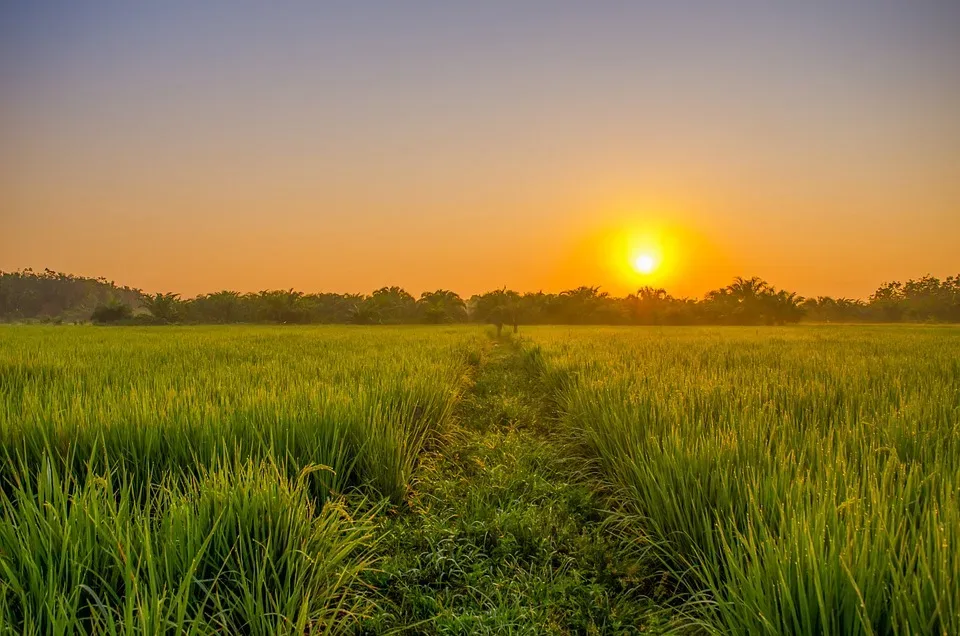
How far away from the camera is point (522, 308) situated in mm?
57062

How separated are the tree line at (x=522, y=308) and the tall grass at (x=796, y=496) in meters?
42.5

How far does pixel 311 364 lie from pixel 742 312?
5708 centimetres

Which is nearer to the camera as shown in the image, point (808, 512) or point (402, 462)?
point (808, 512)

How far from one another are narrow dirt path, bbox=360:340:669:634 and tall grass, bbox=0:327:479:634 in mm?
253

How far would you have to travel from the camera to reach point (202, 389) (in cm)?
415

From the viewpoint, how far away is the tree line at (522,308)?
164 ft

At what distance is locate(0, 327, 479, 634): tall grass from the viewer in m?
1.39

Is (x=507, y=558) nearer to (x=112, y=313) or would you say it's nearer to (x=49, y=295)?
(x=112, y=313)

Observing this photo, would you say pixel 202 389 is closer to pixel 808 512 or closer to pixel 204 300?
pixel 808 512

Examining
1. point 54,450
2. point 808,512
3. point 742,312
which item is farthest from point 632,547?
point 742,312

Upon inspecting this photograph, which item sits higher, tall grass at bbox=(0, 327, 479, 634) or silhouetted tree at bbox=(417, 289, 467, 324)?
silhouetted tree at bbox=(417, 289, 467, 324)

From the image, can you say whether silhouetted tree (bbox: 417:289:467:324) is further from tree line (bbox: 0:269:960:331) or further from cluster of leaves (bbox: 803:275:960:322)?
cluster of leaves (bbox: 803:275:960:322)

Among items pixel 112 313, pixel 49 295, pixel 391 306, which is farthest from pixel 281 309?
pixel 49 295

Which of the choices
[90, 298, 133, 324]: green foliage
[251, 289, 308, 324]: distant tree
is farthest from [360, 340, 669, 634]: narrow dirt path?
[90, 298, 133, 324]: green foliage
